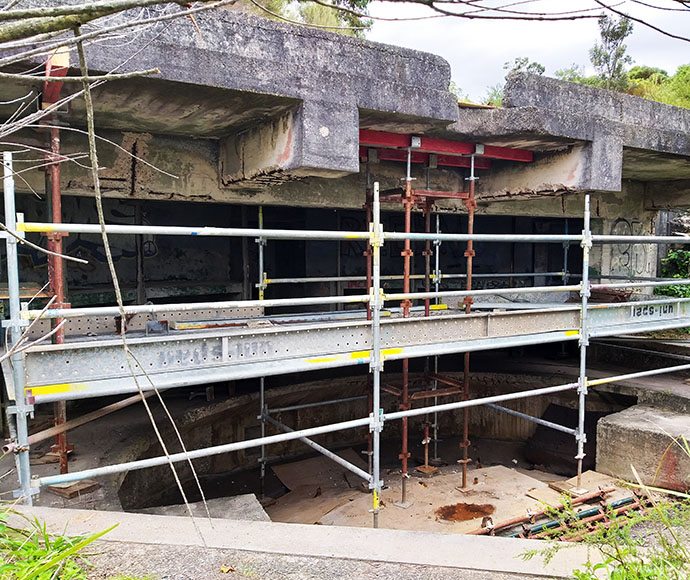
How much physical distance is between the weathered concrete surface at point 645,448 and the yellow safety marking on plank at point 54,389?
5.59 meters

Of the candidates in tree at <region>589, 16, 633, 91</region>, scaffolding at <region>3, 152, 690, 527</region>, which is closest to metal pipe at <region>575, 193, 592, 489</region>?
scaffolding at <region>3, 152, 690, 527</region>

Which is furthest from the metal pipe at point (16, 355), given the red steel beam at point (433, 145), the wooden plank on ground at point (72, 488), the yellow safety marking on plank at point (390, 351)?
the red steel beam at point (433, 145)

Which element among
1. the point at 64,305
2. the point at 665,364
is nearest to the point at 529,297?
the point at 665,364

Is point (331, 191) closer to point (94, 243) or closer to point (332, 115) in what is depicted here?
point (332, 115)

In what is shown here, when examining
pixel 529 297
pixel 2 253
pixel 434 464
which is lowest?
pixel 434 464

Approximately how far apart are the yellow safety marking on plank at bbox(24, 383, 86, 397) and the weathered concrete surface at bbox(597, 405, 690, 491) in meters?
5.59

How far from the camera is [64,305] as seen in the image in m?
3.95

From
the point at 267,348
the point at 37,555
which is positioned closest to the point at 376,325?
the point at 267,348

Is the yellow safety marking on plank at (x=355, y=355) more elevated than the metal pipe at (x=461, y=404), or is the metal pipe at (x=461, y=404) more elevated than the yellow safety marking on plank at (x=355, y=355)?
the yellow safety marking on plank at (x=355, y=355)

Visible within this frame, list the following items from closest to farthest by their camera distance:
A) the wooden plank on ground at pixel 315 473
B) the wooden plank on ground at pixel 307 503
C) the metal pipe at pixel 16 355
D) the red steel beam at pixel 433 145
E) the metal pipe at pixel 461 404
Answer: the metal pipe at pixel 16 355, the metal pipe at pixel 461 404, the red steel beam at pixel 433 145, the wooden plank on ground at pixel 307 503, the wooden plank on ground at pixel 315 473

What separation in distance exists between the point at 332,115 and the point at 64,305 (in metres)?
2.70

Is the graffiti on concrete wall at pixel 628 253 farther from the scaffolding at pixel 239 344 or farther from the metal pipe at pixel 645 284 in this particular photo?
the scaffolding at pixel 239 344

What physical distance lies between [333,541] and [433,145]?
4.66 metres

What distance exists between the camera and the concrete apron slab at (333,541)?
2.50 m
